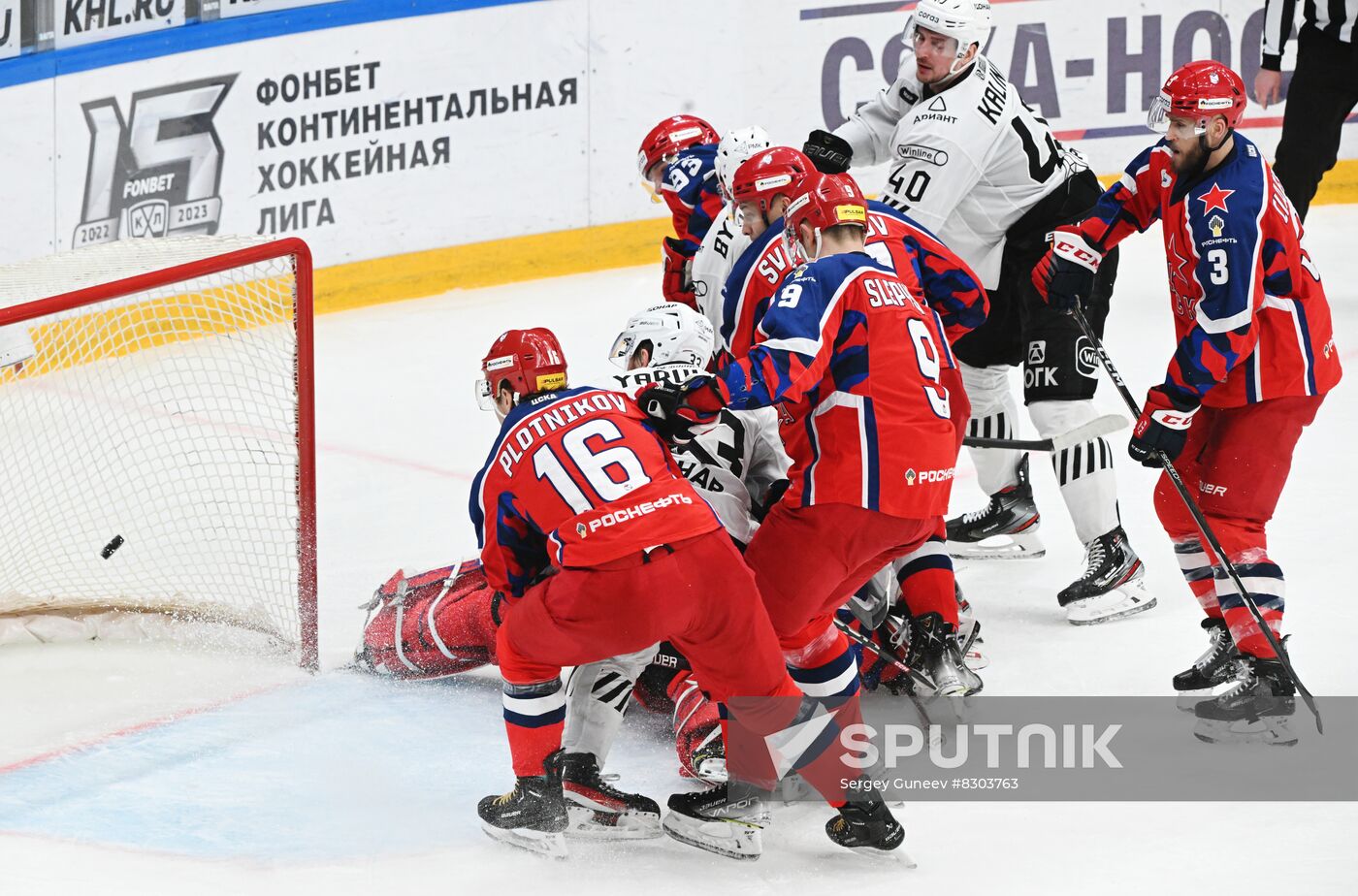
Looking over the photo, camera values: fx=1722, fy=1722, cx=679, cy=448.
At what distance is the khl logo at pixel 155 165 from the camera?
6.53 m

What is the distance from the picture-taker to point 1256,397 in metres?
3.54

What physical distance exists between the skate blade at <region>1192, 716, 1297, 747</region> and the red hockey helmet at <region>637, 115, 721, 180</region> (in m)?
1.96

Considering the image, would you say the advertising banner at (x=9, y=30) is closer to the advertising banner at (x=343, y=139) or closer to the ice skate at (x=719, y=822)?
the advertising banner at (x=343, y=139)

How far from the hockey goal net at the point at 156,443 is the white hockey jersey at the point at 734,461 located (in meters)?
1.07

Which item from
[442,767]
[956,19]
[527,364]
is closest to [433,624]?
[442,767]

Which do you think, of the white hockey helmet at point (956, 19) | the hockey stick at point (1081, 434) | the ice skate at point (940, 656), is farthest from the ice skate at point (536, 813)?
the white hockey helmet at point (956, 19)

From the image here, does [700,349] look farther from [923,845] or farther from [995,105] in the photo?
[995,105]

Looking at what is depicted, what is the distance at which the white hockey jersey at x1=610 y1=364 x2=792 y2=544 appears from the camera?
11.4 ft

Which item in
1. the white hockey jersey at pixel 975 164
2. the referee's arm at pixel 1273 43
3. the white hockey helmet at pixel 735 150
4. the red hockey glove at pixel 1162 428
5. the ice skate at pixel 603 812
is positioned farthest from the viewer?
the referee's arm at pixel 1273 43

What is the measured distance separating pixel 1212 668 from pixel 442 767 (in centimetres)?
166

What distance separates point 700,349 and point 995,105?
141 centimetres

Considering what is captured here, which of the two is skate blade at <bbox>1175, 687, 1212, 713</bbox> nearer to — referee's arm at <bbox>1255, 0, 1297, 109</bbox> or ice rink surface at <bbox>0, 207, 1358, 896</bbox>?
ice rink surface at <bbox>0, 207, 1358, 896</bbox>

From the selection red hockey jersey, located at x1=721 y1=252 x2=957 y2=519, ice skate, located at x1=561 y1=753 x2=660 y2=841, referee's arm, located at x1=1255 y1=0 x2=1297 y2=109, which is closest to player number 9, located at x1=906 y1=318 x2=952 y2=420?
red hockey jersey, located at x1=721 y1=252 x2=957 y2=519

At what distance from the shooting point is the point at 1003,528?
475 centimetres
